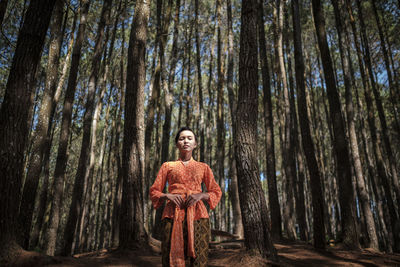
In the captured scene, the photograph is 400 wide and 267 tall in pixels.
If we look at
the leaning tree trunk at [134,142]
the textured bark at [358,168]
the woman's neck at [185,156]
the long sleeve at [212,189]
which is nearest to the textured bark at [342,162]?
the textured bark at [358,168]

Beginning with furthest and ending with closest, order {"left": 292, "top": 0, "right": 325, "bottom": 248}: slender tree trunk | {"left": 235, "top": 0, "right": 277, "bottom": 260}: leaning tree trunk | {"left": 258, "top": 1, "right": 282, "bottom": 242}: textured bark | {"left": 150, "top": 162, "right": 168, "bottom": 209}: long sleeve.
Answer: {"left": 258, "top": 1, "right": 282, "bottom": 242}: textured bark
{"left": 292, "top": 0, "right": 325, "bottom": 248}: slender tree trunk
{"left": 235, "top": 0, "right": 277, "bottom": 260}: leaning tree trunk
{"left": 150, "top": 162, "right": 168, "bottom": 209}: long sleeve

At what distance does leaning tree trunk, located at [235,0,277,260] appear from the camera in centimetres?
372

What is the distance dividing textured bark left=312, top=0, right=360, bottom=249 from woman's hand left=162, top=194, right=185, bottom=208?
4.72 metres

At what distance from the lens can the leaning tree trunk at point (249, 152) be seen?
12.2ft

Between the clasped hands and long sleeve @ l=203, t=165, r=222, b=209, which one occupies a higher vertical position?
long sleeve @ l=203, t=165, r=222, b=209

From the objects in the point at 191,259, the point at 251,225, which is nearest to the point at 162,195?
the point at 191,259

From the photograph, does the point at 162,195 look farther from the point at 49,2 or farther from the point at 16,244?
the point at 49,2

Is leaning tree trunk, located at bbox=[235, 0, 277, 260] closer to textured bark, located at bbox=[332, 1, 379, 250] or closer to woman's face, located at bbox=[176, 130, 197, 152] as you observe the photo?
woman's face, located at bbox=[176, 130, 197, 152]

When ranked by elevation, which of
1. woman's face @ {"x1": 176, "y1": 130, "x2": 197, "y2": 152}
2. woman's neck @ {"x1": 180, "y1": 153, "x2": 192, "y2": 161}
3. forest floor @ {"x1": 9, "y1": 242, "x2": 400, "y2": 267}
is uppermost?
woman's face @ {"x1": 176, "y1": 130, "x2": 197, "y2": 152}

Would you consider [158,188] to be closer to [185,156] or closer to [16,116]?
[185,156]

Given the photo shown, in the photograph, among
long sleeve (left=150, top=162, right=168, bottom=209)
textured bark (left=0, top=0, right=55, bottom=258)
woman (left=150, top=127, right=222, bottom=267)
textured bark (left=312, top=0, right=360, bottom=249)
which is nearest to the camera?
woman (left=150, top=127, right=222, bottom=267)

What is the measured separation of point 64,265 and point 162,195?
231 centimetres

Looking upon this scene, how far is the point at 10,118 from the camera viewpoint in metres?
3.11

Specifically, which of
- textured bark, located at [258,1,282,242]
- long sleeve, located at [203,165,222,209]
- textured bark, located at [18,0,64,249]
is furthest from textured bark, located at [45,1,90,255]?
long sleeve, located at [203,165,222,209]
